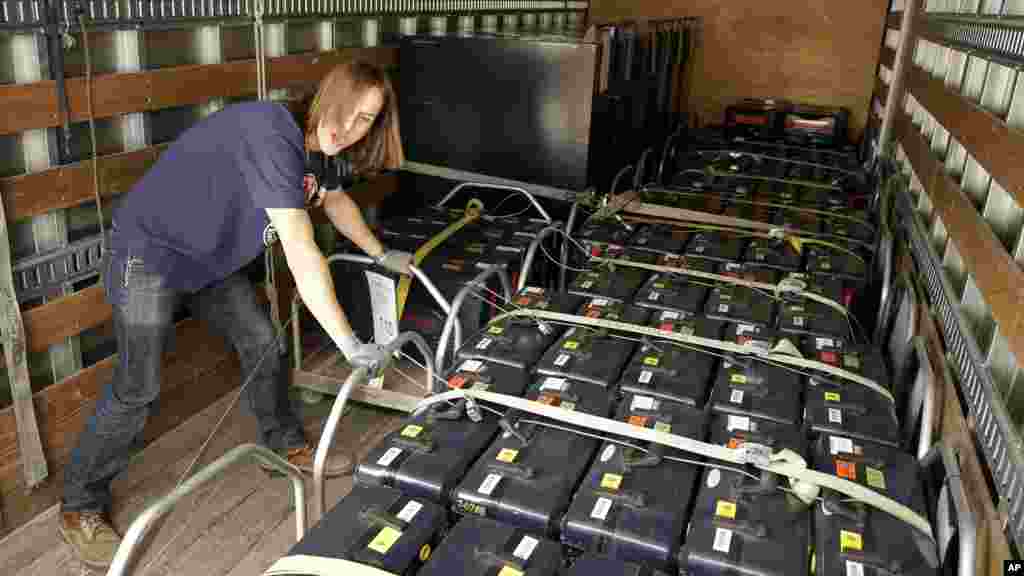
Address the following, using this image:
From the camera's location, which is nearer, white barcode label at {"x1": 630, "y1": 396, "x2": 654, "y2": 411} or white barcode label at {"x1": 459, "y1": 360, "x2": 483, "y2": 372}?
white barcode label at {"x1": 630, "y1": 396, "x2": 654, "y2": 411}

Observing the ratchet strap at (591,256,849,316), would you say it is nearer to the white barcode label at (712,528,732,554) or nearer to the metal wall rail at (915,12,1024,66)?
the metal wall rail at (915,12,1024,66)

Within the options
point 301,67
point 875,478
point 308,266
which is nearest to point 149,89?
point 301,67

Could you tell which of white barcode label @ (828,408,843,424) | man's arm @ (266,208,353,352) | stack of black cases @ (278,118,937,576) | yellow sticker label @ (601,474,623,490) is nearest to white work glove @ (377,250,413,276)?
stack of black cases @ (278,118,937,576)

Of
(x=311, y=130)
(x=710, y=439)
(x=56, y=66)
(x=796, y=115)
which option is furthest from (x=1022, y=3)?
(x=796, y=115)

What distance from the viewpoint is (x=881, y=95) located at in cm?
669

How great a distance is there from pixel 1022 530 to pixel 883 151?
454 cm

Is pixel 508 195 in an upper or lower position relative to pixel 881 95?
lower

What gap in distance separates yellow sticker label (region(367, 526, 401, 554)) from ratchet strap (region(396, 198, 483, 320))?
71.7 inches

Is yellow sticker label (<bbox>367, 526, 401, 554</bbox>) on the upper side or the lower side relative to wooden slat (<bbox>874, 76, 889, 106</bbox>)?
lower

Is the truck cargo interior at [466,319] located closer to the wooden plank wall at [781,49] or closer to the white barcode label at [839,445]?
the white barcode label at [839,445]

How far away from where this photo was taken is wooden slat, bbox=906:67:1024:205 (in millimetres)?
2092

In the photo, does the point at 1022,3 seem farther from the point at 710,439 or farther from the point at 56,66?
the point at 56,66

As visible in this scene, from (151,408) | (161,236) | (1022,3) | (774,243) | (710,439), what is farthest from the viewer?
(774,243)

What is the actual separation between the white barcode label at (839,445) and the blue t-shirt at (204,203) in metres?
1.65
